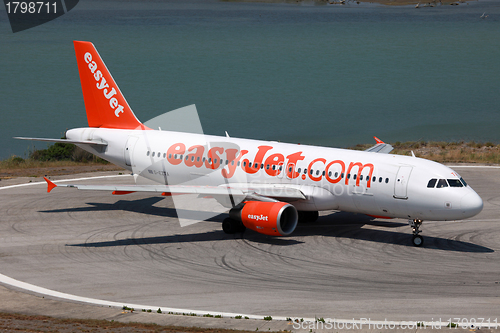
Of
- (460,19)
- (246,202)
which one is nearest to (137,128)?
(246,202)

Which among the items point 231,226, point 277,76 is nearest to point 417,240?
point 231,226

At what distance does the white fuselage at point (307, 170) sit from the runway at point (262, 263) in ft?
7.07

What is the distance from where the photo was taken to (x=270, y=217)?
27.4 meters

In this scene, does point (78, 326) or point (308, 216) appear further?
point (308, 216)

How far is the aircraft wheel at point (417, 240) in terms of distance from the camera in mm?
27725

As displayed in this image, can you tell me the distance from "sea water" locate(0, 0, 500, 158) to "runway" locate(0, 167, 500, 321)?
47196 millimetres

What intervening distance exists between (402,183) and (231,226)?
9.07 meters

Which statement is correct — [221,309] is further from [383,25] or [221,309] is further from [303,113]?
[383,25]

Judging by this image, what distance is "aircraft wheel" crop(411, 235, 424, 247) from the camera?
27725mm

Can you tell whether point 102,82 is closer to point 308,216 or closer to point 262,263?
point 308,216

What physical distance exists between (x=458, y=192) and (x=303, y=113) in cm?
7567

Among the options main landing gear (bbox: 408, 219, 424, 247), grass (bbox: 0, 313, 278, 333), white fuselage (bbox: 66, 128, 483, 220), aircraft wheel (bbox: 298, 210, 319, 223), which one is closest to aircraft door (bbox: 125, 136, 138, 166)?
white fuselage (bbox: 66, 128, 483, 220)

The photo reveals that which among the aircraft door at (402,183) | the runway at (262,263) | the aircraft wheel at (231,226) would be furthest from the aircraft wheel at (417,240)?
the aircraft wheel at (231,226)

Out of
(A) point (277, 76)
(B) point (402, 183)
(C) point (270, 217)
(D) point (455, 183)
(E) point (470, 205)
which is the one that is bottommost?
(C) point (270, 217)
